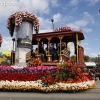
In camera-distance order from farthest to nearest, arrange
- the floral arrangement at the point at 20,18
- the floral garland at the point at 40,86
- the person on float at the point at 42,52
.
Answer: the person on float at the point at 42,52
the floral arrangement at the point at 20,18
the floral garland at the point at 40,86

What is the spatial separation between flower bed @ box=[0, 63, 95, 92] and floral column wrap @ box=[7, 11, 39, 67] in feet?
11.2

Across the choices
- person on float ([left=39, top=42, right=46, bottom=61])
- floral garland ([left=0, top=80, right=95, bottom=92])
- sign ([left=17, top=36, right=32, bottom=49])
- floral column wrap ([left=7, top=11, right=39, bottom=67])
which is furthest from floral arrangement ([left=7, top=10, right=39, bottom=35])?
floral garland ([left=0, top=80, right=95, bottom=92])

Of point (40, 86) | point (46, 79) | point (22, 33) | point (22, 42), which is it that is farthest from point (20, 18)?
point (40, 86)

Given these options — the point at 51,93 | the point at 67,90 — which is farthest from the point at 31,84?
the point at 67,90

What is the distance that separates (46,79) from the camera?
985 centimetres

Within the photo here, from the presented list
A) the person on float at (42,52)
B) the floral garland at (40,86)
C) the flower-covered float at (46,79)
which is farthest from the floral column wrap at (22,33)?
the floral garland at (40,86)

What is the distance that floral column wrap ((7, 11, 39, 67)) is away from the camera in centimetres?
1437

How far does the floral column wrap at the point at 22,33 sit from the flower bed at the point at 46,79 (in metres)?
3.40

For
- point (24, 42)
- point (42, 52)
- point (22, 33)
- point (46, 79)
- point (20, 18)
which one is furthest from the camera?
point (42, 52)

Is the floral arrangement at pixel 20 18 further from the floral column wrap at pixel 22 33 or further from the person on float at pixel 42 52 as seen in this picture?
the person on float at pixel 42 52

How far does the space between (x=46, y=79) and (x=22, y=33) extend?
5.79 metres

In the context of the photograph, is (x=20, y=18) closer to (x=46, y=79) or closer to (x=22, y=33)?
(x=22, y=33)

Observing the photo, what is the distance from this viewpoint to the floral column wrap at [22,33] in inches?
566

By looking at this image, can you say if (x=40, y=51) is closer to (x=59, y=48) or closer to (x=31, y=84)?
(x=59, y=48)
